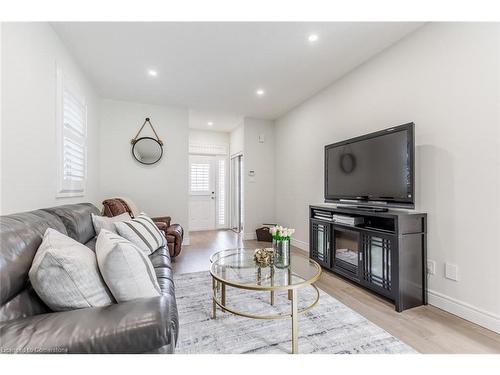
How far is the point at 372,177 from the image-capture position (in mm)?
2457

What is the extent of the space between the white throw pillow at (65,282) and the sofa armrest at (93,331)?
64 millimetres

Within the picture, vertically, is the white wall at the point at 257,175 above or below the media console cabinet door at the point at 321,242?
above

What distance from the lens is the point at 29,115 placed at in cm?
180

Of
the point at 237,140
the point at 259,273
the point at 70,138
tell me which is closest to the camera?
the point at 259,273

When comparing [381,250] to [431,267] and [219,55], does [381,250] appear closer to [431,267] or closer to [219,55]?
[431,267]

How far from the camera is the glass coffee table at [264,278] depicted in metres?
1.42

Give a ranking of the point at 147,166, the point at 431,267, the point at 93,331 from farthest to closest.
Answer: the point at 147,166 < the point at 431,267 < the point at 93,331

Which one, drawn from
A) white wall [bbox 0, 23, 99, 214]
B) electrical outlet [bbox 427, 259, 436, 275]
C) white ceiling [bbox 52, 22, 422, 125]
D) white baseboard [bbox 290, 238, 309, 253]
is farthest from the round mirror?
electrical outlet [bbox 427, 259, 436, 275]

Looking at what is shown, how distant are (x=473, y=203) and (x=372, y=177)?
2.67 ft

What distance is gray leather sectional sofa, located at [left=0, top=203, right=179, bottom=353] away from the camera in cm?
75

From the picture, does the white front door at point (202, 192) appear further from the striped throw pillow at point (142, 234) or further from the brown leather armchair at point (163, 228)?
the striped throw pillow at point (142, 234)

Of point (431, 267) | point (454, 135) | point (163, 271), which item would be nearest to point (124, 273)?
point (163, 271)

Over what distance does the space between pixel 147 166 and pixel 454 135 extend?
412cm

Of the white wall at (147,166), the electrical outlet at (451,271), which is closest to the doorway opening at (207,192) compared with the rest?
the white wall at (147,166)
